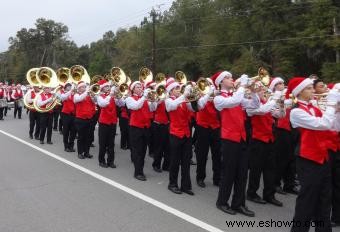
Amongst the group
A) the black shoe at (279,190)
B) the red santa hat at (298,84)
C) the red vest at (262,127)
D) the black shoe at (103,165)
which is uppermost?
the red santa hat at (298,84)

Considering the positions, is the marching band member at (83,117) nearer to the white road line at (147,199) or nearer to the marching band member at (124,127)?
the white road line at (147,199)

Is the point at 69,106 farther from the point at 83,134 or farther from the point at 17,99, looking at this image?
the point at 17,99

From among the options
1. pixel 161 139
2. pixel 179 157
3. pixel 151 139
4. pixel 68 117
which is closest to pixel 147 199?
pixel 179 157

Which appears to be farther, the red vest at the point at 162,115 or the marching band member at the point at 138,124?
the red vest at the point at 162,115

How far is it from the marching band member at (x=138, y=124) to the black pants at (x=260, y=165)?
221 cm

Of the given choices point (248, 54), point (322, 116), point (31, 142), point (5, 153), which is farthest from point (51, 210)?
point (248, 54)

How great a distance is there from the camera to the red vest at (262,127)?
7.14 m

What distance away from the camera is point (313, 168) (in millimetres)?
5195

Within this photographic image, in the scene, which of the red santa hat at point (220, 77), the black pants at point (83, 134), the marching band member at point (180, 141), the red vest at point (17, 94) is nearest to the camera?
the red santa hat at point (220, 77)

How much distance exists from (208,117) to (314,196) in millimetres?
3442

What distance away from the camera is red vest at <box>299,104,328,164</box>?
5.21 metres

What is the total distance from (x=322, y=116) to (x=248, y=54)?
36886 millimetres

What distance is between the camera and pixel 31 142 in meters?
13.2

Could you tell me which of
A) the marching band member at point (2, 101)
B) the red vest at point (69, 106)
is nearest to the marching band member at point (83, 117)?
the red vest at point (69, 106)
